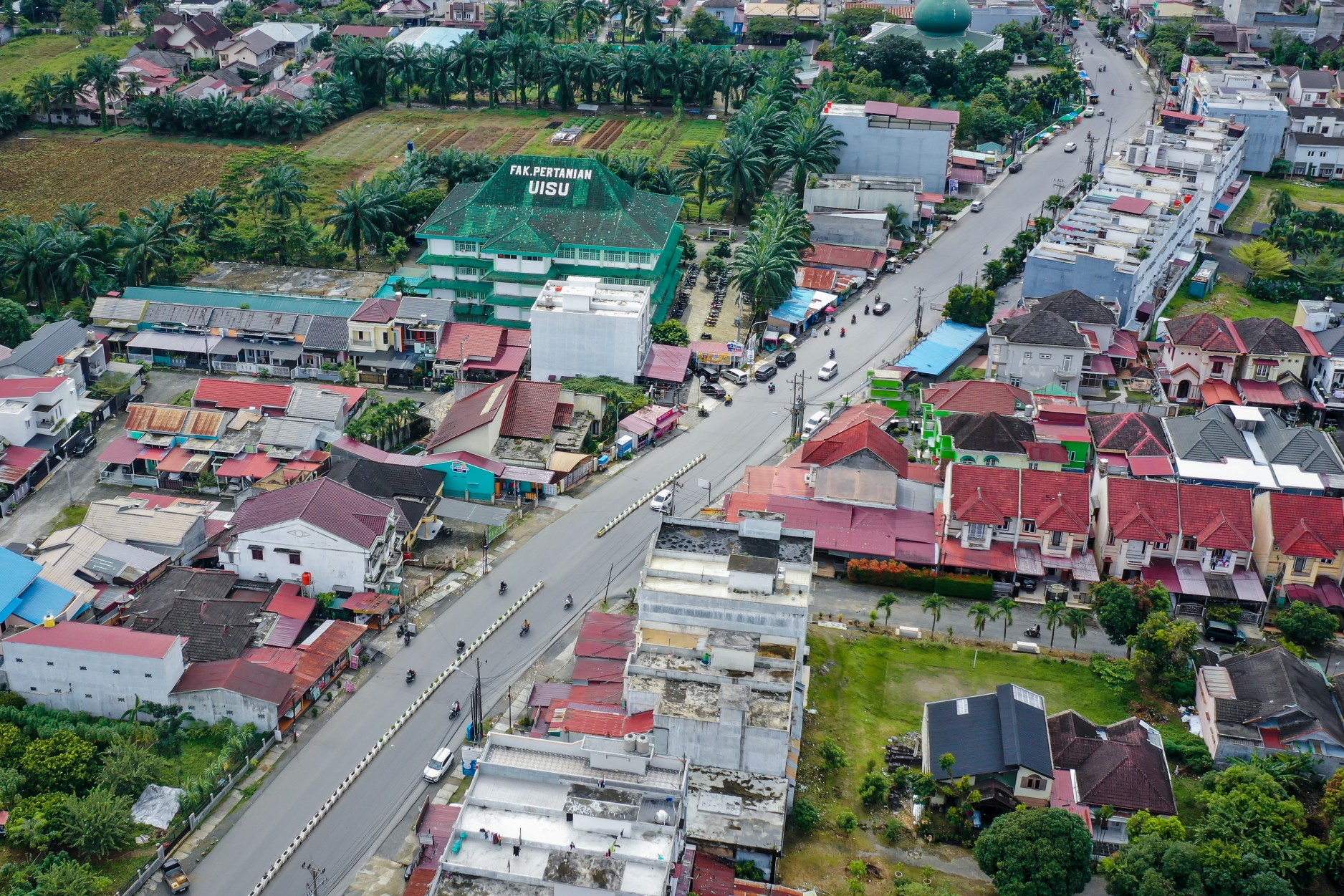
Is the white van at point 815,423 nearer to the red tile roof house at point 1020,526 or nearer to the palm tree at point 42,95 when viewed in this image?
the red tile roof house at point 1020,526

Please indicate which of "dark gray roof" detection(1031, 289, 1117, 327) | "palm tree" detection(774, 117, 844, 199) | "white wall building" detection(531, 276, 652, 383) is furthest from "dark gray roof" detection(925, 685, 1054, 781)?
"palm tree" detection(774, 117, 844, 199)

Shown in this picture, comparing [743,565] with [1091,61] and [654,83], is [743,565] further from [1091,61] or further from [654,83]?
[1091,61]

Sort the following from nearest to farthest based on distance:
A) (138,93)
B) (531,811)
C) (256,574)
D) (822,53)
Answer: (531,811) < (256,574) < (138,93) < (822,53)

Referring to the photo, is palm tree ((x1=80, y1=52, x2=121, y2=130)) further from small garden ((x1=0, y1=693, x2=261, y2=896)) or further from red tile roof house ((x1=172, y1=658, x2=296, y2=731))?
red tile roof house ((x1=172, y1=658, x2=296, y2=731))

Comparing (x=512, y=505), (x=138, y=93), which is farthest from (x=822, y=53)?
(x=512, y=505)

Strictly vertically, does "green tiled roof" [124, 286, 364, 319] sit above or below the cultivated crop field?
above

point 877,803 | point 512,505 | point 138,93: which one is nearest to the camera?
point 877,803
